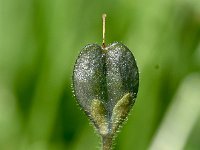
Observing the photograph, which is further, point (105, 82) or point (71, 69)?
point (71, 69)

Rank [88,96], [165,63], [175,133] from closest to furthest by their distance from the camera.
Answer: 1. [88,96]
2. [175,133]
3. [165,63]

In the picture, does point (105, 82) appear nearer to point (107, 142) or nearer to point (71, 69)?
point (107, 142)

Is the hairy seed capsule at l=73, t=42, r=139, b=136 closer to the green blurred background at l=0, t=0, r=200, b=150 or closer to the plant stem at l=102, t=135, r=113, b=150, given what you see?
the plant stem at l=102, t=135, r=113, b=150

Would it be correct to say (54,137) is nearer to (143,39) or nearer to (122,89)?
(143,39)

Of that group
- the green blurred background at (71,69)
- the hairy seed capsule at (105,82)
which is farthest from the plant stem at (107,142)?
the green blurred background at (71,69)

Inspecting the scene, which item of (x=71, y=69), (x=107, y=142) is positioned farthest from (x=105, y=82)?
(x=71, y=69)

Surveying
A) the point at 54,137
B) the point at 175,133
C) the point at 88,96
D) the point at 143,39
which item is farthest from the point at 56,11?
the point at 88,96
